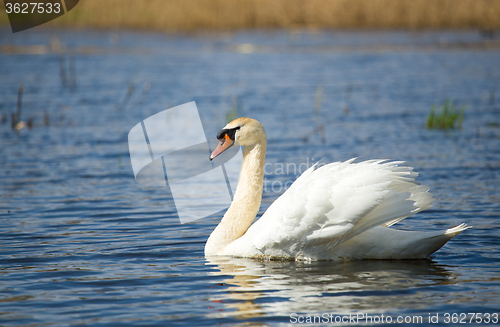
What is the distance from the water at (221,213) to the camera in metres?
4.99

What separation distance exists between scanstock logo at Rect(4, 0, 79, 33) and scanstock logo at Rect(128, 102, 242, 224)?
17911 millimetres

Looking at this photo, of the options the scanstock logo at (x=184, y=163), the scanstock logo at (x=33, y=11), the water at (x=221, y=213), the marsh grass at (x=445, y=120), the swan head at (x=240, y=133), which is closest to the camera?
the water at (x=221, y=213)

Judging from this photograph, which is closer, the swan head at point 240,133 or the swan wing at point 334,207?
the swan wing at point 334,207

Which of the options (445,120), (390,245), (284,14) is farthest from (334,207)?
(284,14)

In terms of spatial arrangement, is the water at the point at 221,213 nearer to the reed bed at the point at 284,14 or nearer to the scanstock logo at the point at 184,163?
the scanstock logo at the point at 184,163

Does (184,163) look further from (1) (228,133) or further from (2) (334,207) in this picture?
(2) (334,207)

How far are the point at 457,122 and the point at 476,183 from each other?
529 centimetres

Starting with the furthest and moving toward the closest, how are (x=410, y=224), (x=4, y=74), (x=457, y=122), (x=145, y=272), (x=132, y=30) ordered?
1. (x=132, y=30)
2. (x=4, y=74)
3. (x=457, y=122)
4. (x=410, y=224)
5. (x=145, y=272)

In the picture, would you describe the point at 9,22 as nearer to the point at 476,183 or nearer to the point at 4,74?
the point at 4,74

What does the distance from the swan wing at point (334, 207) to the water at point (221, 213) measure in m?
0.30

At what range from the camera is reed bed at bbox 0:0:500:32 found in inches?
1268

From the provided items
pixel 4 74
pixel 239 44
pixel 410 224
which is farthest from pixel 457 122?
pixel 239 44

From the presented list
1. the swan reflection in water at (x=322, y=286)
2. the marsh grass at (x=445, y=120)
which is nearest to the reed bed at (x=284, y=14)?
the marsh grass at (x=445, y=120)

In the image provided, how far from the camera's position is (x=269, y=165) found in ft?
35.0
